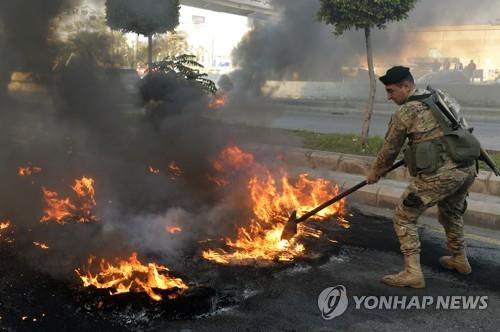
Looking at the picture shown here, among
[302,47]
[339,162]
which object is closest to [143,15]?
[339,162]

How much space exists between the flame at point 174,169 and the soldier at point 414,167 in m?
2.89

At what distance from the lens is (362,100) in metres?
19.4

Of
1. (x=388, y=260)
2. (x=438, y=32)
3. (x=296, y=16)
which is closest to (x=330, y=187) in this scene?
(x=388, y=260)

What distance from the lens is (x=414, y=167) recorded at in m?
3.47

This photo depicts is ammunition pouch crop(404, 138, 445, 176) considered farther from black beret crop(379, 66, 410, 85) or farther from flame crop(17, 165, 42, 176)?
flame crop(17, 165, 42, 176)

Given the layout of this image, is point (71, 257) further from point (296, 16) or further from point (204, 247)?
point (296, 16)

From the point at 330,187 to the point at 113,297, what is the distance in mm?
3515

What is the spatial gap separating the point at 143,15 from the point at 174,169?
15.1ft

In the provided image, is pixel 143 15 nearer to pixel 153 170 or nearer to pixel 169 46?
pixel 153 170

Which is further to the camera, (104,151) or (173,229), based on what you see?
(104,151)

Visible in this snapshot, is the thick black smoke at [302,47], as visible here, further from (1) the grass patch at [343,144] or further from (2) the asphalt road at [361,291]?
(2) the asphalt road at [361,291]

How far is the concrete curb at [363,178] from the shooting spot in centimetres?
509

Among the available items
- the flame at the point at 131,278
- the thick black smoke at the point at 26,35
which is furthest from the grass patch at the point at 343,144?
the flame at the point at 131,278

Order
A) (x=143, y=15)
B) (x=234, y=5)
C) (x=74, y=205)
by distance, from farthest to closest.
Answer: (x=234, y=5)
(x=143, y=15)
(x=74, y=205)
